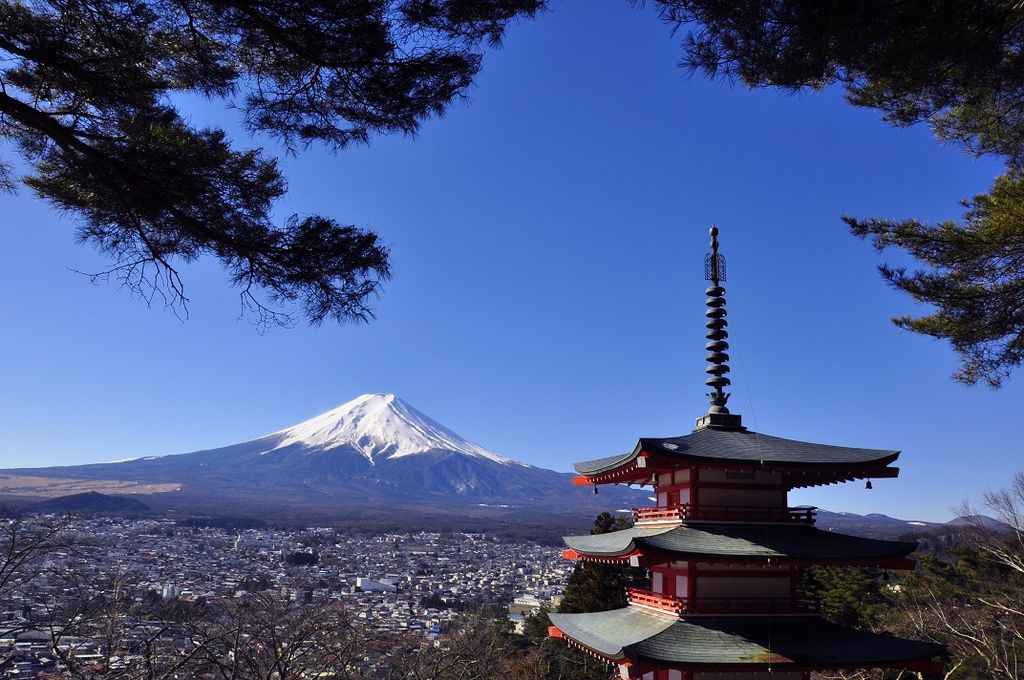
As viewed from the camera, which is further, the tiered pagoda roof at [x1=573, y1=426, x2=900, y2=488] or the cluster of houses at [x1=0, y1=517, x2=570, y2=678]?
the cluster of houses at [x1=0, y1=517, x2=570, y2=678]

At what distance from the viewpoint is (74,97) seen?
18.8 ft

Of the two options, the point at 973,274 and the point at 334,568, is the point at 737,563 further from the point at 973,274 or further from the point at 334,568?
the point at 334,568

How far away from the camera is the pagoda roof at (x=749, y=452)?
10109mm

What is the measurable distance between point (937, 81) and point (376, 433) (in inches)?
7150

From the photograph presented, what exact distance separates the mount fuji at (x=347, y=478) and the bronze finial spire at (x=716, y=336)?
87853 mm

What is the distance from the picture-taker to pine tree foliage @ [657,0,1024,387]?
600 cm

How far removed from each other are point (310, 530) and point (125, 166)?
7822cm

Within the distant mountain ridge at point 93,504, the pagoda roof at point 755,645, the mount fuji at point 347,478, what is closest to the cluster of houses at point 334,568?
the distant mountain ridge at point 93,504

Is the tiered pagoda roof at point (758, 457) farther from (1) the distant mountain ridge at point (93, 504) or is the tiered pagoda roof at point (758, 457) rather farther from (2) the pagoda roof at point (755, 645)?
(1) the distant mountain ridge at point (93, 504)

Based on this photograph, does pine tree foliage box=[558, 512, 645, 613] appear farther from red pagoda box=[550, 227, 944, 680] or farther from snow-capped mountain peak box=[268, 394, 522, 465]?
snow-capped mountain peak box=[268, 394, 522, 465]

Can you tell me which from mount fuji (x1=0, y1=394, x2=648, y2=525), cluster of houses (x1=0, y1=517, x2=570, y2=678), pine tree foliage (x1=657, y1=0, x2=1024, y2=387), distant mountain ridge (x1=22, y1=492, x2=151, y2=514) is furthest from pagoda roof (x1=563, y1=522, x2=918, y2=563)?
mount fuji (x1=0, y1=394, x2=648, y2=525)

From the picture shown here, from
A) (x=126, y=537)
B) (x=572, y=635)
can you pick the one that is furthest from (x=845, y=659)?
(x=126, y=537)

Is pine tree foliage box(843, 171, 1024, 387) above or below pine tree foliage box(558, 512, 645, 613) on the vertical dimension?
above

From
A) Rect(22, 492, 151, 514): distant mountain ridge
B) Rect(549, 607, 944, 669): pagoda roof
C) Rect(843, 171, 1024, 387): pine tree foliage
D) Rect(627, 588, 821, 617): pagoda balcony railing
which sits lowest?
Rect(22, 492, 151, 514): distant mountain ridge
